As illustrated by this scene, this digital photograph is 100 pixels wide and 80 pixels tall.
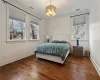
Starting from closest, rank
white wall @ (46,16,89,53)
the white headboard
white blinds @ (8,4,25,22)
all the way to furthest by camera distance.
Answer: white blinds @ (8,4,25,22)
white wall @ (46,16,89,53)
the white headboard

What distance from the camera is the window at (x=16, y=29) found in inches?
111

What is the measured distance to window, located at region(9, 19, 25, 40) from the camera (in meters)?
2.82

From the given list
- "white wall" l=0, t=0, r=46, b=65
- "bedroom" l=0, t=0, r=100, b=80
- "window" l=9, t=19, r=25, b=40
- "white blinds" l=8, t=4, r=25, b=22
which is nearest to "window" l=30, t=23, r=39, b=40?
"bedroom" l=0, t=0, r=100, b=80

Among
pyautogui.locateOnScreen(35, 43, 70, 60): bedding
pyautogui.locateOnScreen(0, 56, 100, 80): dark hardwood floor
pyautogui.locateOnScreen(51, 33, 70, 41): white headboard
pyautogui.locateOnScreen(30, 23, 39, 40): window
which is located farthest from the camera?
pyautogui.locateOnScreen(51, 33, 70, 41): white headboard

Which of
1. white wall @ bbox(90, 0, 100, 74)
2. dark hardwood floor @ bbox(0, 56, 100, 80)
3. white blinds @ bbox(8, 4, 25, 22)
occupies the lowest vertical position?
dark hardwood floor @ bbox(0, 56, 100, 80)

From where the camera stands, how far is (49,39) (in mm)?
5289

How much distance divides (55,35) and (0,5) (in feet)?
11.8

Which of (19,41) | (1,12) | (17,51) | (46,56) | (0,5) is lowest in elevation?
(46,56)

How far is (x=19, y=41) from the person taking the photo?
317 centimetres

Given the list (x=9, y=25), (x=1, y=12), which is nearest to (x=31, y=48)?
(x=9, y=25)

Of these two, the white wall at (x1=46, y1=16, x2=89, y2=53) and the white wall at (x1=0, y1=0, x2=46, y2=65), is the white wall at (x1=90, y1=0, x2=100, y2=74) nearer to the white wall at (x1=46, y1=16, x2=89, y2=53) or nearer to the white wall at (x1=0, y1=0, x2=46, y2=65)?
the white wall at (x1=46, y1=16, x2=89, y2=53)

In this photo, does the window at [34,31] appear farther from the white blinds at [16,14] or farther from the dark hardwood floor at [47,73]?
the dark hardwood floor at [47,73]

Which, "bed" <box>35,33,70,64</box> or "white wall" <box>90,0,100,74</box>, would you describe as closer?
"white wall" <box>90,0,100,74</box>

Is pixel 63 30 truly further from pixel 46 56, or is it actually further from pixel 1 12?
pixel 1 12
